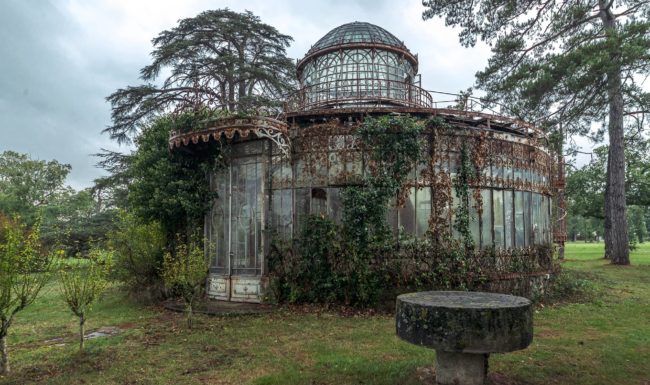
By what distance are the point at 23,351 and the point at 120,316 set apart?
3057 mm

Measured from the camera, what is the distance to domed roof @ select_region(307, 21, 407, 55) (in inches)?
648

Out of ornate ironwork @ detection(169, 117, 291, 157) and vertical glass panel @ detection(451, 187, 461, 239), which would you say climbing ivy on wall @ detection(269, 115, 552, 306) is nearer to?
vertical glass panel @ detection(451, 187, 461, 239)

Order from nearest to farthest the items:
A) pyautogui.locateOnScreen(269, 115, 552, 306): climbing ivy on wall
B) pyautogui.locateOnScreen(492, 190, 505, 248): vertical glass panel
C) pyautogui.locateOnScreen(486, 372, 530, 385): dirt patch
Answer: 1. pyautogui.locateOnScreen(486, 372, 530, 385): dirt patch
2. pyautogui.locateOnScreen(269, 115, 552, 306): climbing ivy on wall
3. pyautogui.locateOnScreen(492, 190, 505, 248): vertical glass panel

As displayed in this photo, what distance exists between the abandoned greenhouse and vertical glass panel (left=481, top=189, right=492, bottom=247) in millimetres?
37

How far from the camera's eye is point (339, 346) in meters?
7.32

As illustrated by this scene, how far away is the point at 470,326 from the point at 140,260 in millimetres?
10001

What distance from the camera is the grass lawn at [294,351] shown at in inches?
232

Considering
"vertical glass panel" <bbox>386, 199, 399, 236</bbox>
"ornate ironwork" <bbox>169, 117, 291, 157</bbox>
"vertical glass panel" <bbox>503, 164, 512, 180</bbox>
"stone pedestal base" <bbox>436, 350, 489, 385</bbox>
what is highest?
"ornate ironwork" <bbox>169, 117, 291, 157</bbox>

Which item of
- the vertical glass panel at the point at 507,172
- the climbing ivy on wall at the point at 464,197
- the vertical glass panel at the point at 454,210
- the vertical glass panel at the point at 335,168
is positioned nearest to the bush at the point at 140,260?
the vertical glass panel at the point at 335,168

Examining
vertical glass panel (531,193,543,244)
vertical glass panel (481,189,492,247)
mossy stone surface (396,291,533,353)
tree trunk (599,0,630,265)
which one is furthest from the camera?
tree trunk (599,0,630,265)

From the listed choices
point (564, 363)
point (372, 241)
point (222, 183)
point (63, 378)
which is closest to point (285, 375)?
point (63, 378)

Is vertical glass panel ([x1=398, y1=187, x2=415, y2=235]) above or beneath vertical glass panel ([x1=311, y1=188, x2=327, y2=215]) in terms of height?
beneath

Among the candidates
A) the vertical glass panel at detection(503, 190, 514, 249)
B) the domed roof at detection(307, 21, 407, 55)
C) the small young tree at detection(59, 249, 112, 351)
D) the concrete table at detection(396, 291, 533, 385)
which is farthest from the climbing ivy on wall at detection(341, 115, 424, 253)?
the domed roof at detection(307, 21, 407, 55)

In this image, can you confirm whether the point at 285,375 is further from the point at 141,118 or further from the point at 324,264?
the point at 141,118
